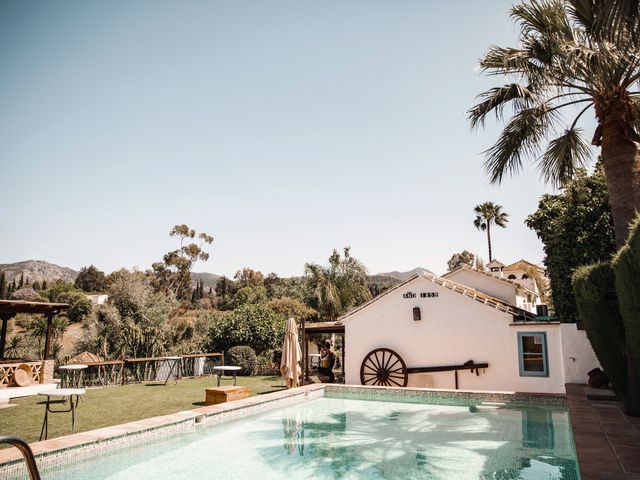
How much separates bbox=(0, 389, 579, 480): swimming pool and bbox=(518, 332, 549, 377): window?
2.64 meters

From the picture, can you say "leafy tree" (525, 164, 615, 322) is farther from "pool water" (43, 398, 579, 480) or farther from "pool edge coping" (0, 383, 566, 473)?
"pool water" (43, 398, 579, 480)

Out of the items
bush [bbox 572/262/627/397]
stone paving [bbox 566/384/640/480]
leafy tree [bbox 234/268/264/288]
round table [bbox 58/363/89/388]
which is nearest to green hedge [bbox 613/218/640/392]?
stone paving [bbox 566/384/640/480]

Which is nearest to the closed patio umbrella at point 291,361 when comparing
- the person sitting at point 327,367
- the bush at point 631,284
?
the person sitting at point 327,367

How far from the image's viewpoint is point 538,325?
46.0ft

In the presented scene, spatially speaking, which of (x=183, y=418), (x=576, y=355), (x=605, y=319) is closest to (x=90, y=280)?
(x=183, y=418)

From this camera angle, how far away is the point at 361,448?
8398 millimetres

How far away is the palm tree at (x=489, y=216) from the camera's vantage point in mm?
50500

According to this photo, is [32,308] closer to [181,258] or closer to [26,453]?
[26,453]

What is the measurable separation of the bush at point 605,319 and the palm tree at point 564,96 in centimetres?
86

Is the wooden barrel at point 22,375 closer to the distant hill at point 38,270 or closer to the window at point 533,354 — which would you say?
the window at point 533,354

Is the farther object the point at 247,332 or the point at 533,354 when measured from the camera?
the point at 247,332

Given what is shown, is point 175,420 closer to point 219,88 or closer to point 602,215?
point 219,88

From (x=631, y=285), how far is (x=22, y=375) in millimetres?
19509

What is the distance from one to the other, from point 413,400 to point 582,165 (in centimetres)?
868
